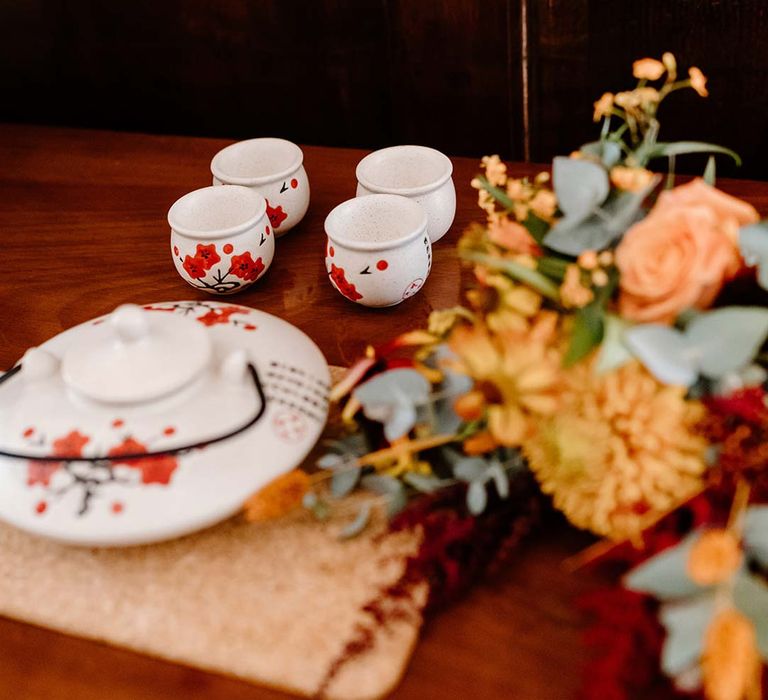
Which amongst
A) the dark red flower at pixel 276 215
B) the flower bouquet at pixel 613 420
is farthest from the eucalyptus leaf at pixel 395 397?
the dark red flower at pixel 276 215

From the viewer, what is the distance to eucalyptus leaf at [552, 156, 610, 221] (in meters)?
0.54

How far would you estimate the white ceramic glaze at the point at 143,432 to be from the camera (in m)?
0.54

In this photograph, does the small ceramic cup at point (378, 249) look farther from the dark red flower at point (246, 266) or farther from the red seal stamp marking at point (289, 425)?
the red seal stamp marking at point (289, 425)

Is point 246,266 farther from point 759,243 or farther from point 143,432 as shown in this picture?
point 759,243

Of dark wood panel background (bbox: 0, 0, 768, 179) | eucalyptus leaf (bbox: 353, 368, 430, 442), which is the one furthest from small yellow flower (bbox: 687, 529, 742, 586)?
dark wood panel background (bbox: 0, 0, 768, 179)

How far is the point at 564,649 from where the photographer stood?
0.50 metres

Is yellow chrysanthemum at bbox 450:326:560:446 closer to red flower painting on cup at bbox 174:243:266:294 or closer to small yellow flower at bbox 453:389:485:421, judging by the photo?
small yellow flower at bbox 453:389:485:421

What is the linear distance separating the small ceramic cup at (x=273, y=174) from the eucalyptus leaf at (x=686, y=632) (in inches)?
23.6

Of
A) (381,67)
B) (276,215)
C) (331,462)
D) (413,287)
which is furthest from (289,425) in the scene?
(381,67)

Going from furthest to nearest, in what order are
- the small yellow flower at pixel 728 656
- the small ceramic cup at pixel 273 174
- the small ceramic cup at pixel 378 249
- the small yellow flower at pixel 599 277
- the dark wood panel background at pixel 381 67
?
1. the dark wood panel background at pixel 381 67
2. the small ceramic cup at pixel 273 174
3. the small ceramic cup at pixel 378 249
4. the small yellow flower at pixel 599 277
5. the small yellow flower at pixel 728 656

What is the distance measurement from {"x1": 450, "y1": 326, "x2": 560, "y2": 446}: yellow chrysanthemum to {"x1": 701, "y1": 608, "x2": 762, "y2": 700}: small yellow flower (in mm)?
147

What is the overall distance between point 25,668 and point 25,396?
0.19 m

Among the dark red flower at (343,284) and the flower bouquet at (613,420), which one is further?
the dark red flower at (343,284)

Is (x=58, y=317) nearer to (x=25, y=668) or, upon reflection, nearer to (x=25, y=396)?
(x=25, y=396)
